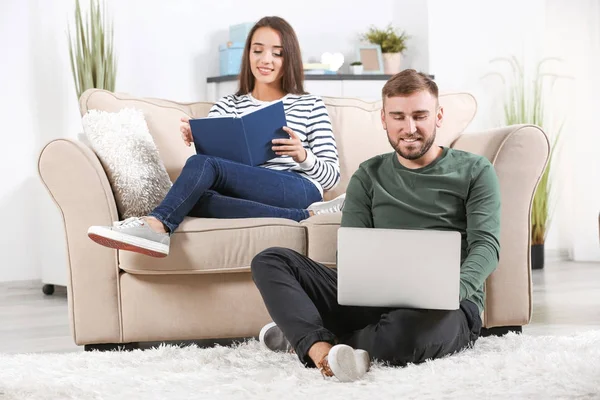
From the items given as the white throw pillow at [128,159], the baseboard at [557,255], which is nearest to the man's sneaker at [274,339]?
the white throw pillow at [128,159]

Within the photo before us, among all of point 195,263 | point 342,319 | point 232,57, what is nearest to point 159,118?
point 195,263

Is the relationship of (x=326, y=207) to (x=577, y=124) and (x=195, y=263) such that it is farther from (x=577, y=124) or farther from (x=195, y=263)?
(x=577, y=124)

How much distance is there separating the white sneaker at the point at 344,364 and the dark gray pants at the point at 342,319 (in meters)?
0.11

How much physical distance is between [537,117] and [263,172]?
2.59 metres

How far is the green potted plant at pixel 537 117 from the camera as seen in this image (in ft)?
15.7

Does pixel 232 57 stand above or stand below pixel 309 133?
above

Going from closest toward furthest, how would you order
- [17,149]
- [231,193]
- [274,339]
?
[274,339] → [231,193] → [17,149]

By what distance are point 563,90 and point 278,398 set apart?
12.8ft

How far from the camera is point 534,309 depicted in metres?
3.43

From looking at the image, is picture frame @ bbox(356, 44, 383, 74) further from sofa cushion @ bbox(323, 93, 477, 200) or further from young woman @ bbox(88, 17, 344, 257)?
young woman @ bbox(88, 17, 344, 257)

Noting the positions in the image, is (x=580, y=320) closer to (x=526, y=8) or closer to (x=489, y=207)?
(x=489, y=207)

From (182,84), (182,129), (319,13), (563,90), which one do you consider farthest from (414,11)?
(182,129)

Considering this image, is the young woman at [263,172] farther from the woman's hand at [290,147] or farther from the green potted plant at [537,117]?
the green potted plant at [537,117]

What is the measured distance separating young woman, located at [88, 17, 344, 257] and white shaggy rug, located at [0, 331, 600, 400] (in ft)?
1.26
